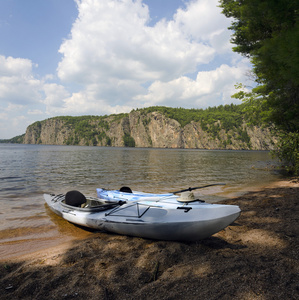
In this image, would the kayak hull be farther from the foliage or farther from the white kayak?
the foliage

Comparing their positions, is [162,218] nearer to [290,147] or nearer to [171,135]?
[290,147]

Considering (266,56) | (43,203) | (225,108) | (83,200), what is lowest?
(43,203)

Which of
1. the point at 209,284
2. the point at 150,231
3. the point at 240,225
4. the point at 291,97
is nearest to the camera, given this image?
the point at 209,284

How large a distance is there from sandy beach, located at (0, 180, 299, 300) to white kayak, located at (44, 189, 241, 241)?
262 mm

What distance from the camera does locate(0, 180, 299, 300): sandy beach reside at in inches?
114

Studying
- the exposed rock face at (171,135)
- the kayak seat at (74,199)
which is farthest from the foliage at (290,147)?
the exposed rock face at (171,135)

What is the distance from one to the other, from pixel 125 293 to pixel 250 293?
1750 millimetres

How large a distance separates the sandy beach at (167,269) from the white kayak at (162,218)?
26cm

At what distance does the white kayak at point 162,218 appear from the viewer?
482 centimetres

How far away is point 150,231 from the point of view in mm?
5281

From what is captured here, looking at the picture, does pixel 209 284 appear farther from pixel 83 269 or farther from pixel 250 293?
pixel 83 269

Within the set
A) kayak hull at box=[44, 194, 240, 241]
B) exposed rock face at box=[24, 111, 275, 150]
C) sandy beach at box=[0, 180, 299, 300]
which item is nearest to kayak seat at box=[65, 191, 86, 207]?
kayak hull at box=[44, 194, 240, 241]

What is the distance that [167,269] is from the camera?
3.70m

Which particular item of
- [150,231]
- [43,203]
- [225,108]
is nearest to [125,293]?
[150,231]
